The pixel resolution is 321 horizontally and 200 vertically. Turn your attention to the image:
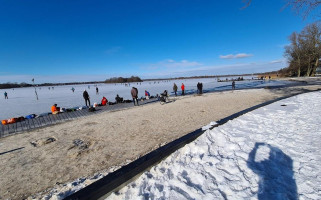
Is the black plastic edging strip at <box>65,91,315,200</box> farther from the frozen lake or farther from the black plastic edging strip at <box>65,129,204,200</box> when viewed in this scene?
the frozen lake

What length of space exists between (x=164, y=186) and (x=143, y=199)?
355mm

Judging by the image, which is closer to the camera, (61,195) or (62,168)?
(61,195)

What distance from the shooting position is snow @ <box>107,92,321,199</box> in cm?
195

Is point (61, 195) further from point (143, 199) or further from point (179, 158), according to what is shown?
point (179, 158)

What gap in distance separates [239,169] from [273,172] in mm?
468

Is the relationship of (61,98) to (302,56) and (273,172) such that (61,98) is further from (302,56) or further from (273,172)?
(302,56)

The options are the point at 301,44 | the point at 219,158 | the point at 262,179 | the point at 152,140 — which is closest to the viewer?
the point at 262,179

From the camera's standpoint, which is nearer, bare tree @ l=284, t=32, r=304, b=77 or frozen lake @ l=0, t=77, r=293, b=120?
frozen lake @ l=0, t=77, r=293, b=120

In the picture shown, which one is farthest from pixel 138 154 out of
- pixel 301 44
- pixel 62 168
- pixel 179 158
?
pixel 301 44

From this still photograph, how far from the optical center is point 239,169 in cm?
236

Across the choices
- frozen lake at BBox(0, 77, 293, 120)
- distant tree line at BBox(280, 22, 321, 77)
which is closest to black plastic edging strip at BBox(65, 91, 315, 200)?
frozen lake at BBox(0, 77, 293, 120)

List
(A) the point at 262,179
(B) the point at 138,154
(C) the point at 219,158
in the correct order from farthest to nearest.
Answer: (B) the point at 138,154, (C) the point at 219,158, (A) the point at 262,179

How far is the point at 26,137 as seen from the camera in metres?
5.83

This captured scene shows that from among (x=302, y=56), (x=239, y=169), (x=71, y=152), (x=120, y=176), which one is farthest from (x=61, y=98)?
(x=302, y=56)
